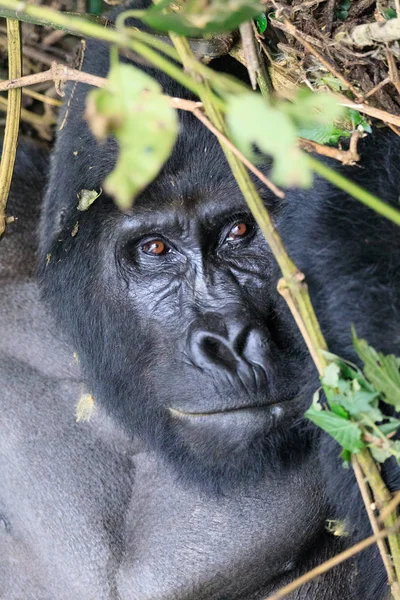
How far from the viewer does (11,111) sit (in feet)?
7.25

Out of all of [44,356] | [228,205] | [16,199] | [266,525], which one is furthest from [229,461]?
[16,199]

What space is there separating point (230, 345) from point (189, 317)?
7.2 inches

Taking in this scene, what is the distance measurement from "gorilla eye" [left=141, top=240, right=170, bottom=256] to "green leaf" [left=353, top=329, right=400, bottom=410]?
90 centimetres

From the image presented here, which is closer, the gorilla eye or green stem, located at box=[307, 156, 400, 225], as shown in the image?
green stem, located at box=[307, 156, 400, 225]

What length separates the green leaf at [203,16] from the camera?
1.07m

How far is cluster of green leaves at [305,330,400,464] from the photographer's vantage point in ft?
4.80

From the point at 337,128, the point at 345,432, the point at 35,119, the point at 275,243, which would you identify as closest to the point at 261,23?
the point at 337,128

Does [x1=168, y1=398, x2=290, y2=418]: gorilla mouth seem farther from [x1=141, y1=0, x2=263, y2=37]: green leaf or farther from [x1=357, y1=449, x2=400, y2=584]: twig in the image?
[x1=141, y1=0, x2=263, y2=37]: green leaf

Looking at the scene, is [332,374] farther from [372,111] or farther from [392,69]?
[392,69]

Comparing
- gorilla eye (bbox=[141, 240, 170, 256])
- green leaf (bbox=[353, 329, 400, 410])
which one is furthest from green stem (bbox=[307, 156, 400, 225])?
gorilla eye (bbox=[141, 240, 170, 256])

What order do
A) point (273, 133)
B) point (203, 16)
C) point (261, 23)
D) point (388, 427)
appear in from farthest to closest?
point (261, 23), point (388, 427), point (203, 16), point (273, 133)

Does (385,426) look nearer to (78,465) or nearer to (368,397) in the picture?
(368,397)

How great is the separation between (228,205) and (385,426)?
0.88 m

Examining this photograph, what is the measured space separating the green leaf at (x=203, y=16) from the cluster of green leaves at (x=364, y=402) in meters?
0.59
